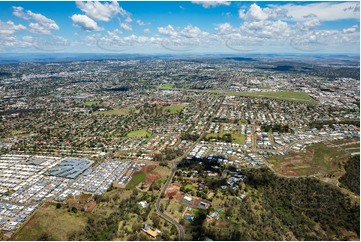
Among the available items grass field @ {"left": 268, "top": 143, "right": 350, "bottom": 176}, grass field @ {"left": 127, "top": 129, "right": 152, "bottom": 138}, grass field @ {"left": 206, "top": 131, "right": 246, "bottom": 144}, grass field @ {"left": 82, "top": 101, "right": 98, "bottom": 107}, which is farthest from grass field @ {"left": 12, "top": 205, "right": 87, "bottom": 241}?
grass field @ {"left": 82, "top": 101, "right": 98, "bottom": 107}

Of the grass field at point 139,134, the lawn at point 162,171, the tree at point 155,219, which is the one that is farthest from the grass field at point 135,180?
the grass field at point 139,134

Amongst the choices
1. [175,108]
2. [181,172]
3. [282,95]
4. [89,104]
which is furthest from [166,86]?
[181,172]

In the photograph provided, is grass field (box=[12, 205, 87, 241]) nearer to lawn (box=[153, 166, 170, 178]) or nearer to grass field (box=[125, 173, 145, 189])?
grass field (box=[125, 173, 145, 189])

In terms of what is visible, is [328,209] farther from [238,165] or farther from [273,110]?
[273,110]

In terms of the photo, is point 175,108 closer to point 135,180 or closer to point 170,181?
point 135,180

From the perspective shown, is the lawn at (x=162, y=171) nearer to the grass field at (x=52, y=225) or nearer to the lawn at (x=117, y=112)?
the grass field at (x=52, y=225)
